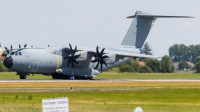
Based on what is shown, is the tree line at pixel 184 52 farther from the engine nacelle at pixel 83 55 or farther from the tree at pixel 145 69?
the engine nacelle at pixel 83 55

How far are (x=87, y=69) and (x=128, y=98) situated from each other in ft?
107

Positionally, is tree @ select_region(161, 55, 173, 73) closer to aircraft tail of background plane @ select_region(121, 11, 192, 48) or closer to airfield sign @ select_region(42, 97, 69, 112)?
aircraft tail of background plane @ select_region(121, 11, 192, 48)

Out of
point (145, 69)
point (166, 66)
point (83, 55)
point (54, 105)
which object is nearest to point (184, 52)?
point (166, 66)

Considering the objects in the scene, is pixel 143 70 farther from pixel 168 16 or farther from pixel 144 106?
pixel 144 106

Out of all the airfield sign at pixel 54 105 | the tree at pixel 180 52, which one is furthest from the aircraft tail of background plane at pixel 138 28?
the tree at pixel 180 52

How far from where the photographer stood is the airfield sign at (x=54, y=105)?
16369 millimetres

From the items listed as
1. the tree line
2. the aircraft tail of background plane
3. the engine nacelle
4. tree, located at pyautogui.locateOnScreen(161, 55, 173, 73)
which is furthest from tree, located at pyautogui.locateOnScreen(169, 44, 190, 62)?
the engine nacelle

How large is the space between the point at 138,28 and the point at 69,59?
1181cm

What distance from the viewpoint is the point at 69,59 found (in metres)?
65.3

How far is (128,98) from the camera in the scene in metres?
34.7

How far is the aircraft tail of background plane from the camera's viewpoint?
72812 millimetres

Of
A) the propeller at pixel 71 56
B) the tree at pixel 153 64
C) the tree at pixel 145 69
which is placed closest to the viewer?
the propeller at pixel 71 56

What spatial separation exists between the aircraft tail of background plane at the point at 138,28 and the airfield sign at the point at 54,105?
56.3m

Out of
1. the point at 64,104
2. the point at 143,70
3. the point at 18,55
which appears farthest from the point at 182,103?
the point at 143,70
